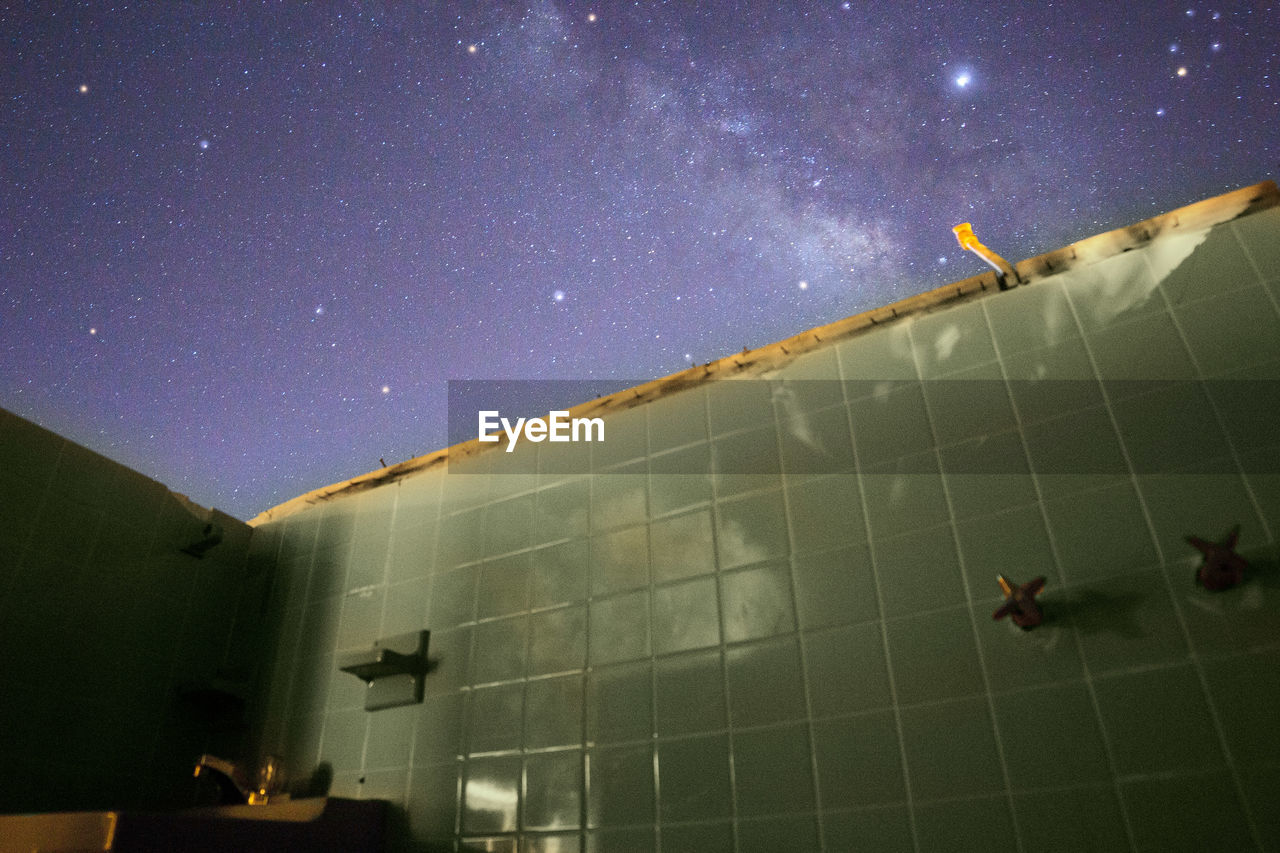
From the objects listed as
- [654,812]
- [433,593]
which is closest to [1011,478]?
[654,812]

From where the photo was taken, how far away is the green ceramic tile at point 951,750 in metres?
2.81

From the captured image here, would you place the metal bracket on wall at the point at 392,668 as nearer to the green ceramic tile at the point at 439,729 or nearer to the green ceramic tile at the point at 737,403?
the green ceramic tile at the point at 439,729

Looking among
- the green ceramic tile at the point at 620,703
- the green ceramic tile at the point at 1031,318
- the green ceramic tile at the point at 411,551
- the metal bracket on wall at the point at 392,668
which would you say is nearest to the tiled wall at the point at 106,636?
the metal bracket on wall at the point at 392,668

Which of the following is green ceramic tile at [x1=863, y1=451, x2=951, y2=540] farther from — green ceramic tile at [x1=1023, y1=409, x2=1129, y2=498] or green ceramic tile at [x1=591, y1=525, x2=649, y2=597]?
green ceramic tile at [x1=591, y1=525, x2=649, y2=597]

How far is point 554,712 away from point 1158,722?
2.34 meters

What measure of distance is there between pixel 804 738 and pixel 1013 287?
80.5 inches

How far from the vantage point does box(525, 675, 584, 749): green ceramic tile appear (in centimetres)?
368

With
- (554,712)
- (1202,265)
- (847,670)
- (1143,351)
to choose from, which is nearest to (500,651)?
(554,712)

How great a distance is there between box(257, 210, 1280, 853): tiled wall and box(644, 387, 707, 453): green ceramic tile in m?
0.01

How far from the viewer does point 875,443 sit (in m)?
3.52

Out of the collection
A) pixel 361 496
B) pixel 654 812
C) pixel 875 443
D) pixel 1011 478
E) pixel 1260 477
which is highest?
pixel 361 496

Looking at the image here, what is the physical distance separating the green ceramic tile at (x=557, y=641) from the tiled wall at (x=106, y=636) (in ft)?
6.07

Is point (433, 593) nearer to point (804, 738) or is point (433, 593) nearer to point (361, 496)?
point (361, 496)

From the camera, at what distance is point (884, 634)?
318cm
